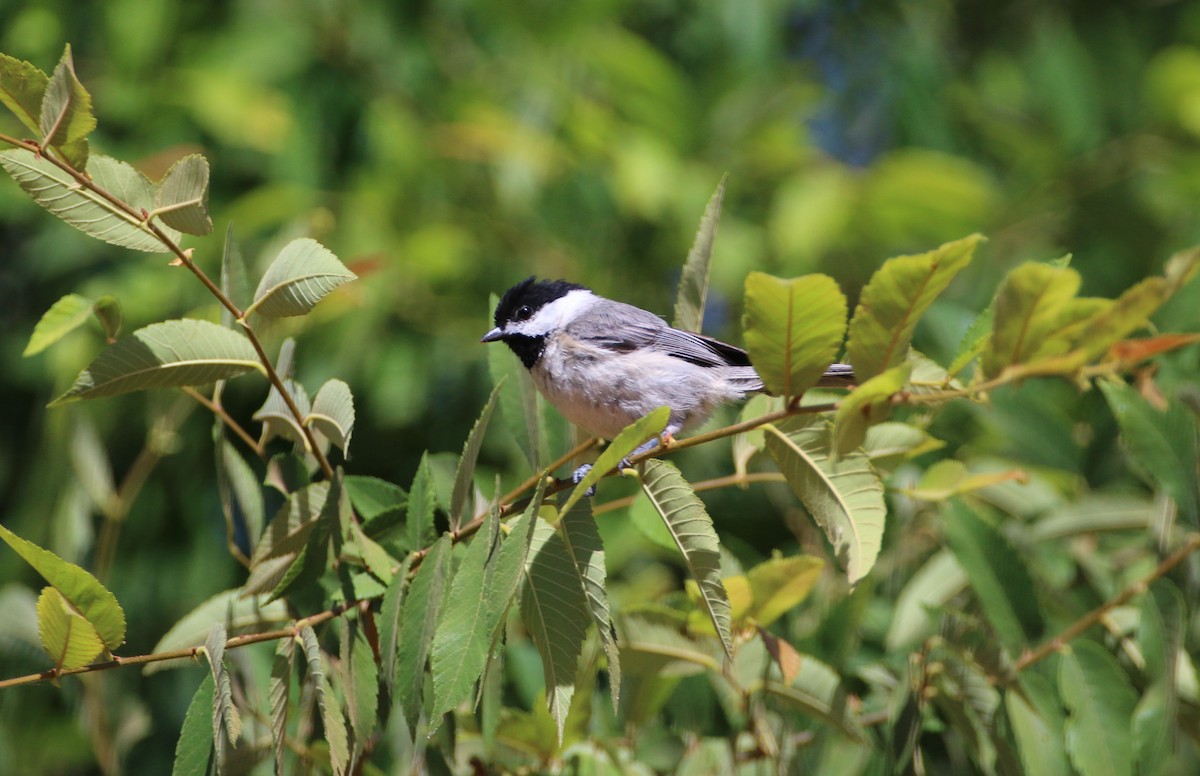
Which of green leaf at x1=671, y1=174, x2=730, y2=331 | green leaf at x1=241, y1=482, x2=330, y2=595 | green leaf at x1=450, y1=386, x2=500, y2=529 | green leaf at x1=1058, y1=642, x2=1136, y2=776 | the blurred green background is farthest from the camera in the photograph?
the blurred green background

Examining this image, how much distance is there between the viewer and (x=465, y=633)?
1395mm

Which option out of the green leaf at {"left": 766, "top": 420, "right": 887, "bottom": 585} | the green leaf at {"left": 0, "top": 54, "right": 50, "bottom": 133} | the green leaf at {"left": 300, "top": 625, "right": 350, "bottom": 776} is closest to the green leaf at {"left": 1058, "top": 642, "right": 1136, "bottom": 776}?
the green leaf at {"left": 766, "top": 420, "right": 887, "bottom": 585}

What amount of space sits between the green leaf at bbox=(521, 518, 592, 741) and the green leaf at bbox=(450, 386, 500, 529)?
151mm

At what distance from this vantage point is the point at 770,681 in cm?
196

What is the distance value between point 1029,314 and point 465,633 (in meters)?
0.80

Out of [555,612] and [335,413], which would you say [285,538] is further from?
[555,612]

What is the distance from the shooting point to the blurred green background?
3840 mm

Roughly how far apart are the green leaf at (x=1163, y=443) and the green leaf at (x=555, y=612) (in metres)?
1.12

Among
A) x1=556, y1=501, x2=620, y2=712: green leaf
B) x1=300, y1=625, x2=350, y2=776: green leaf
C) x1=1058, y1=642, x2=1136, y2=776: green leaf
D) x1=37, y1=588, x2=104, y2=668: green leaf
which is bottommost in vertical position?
x1=1058, y1=642, x2=1136, y2=776: green leaf

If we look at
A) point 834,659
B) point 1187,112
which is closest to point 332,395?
point 834,659

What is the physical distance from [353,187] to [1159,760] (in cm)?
340

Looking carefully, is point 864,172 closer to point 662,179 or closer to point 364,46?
point 662,179

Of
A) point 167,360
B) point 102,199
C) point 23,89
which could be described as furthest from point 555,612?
point 23,89

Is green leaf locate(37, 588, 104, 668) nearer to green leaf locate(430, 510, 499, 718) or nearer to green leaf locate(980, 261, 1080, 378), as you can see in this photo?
green leaf locate(430, 510, 499, 718)
